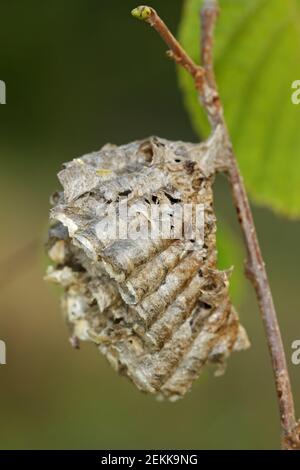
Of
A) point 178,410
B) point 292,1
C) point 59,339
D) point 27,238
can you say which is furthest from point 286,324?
point 292,1

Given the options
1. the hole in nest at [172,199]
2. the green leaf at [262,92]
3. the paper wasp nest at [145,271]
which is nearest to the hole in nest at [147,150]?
the paper wasp nest at [145,271]

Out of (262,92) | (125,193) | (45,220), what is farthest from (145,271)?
(45,220)

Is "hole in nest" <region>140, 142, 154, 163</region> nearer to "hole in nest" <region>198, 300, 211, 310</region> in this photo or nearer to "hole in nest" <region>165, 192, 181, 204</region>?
"hole in nest" <region>165, 192, 181, 204</region>

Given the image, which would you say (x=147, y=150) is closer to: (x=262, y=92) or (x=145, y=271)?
(x=145, y=271)

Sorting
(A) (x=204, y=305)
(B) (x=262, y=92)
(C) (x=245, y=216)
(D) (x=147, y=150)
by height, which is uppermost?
(B) (x=262, y=92)

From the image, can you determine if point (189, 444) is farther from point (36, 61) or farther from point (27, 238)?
point (36, 61)

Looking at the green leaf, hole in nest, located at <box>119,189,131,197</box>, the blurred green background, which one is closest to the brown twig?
hole in nest, located at <box>119,189,131,197</box>

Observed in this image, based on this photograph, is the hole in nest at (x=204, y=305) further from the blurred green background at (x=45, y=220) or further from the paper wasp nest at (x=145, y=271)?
the blurred green background at (x=45, y=220)
